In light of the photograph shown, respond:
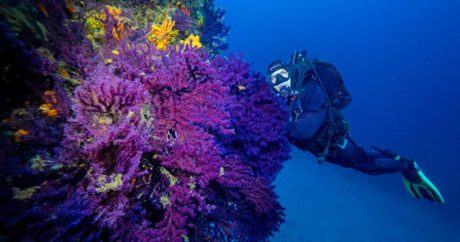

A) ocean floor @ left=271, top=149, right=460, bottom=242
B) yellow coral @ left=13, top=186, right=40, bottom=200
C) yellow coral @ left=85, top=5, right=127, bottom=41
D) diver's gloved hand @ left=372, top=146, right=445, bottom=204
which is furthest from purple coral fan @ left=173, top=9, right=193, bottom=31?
ocean floor @ left=271, top=149, right=460, bottom=242

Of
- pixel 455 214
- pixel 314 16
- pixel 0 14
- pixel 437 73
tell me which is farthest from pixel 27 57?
pixel 314 16

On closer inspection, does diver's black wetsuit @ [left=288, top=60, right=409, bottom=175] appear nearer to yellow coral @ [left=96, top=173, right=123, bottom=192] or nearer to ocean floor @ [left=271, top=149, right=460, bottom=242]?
yellow coral @ [left=96, top=173, right=123, bottom=192]

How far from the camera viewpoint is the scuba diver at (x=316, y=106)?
4086 millimetres

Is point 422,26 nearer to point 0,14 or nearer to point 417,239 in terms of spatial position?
point 417,239

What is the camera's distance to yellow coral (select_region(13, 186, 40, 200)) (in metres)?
1.66

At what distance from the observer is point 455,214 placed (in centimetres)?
2117

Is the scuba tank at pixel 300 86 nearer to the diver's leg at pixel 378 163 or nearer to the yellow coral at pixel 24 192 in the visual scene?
the diver's leg at pixel 378 163

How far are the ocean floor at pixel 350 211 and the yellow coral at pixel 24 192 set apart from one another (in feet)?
42.1

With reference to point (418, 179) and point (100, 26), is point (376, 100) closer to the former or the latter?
point (418, 179)

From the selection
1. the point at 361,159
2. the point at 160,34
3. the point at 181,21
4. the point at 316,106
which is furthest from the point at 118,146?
the point at 361,159

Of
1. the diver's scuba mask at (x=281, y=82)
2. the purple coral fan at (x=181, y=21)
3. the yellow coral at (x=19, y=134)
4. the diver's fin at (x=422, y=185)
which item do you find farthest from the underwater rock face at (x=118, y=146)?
the diver's fin at (x=422, y=185)

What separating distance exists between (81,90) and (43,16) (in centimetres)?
80

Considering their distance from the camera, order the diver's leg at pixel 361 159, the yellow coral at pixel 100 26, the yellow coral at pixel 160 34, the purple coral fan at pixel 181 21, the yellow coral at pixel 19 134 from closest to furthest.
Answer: the yellow coral at pixel 19 134 < the yellow coral at pixel 100 26 < the yellow coral at pixel 160 34 < the purple coral fan at pixel 181 21 < the diver's leg at pixel 361 159

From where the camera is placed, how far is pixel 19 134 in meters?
1.79
